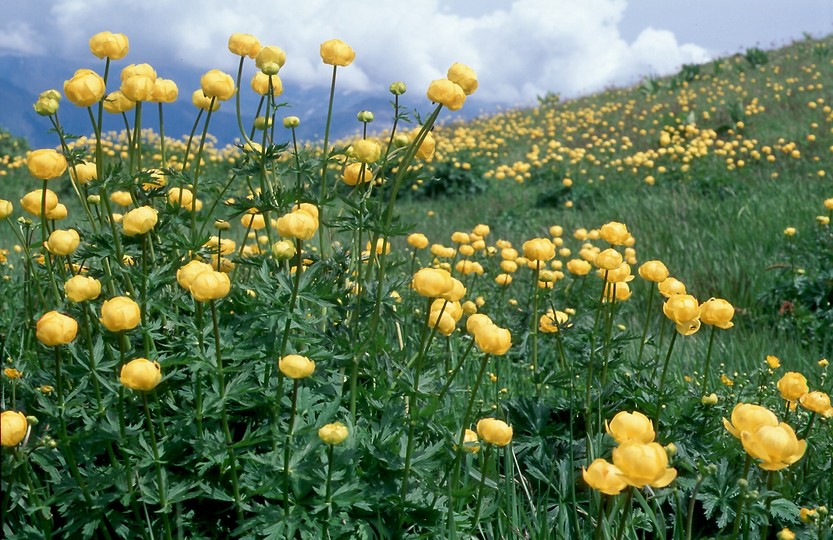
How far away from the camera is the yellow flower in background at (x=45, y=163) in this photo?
4.94ft

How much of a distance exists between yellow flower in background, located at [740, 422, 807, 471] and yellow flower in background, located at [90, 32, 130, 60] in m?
1.66

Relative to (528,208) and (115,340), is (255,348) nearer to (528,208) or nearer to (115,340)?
(115,340)

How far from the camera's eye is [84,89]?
1.51 meters

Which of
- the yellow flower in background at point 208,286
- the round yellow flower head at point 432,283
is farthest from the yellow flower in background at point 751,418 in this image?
the yellow flower in background at point 208,286

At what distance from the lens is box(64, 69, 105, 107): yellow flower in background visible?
1505 mm

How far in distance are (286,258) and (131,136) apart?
578mm

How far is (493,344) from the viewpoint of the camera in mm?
1434

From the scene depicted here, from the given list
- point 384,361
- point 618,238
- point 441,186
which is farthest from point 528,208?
point 384,361

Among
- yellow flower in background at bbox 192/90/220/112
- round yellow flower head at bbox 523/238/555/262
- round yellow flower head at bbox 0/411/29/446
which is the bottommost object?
round yellow flower head at bbox 0/411/29/446

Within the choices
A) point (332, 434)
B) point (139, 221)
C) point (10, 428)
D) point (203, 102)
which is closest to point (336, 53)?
point (203, 102)

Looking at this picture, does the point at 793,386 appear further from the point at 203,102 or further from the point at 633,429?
the point at 203,102

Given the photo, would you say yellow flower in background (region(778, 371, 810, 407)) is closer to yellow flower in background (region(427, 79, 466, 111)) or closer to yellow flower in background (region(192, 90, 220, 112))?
yellow flower in background (region(427, 79, 466, 111))

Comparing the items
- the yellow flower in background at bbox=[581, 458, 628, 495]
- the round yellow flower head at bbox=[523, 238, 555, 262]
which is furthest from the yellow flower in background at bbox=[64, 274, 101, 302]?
the round yellow flower head at bbox=[523, 238, 555, 262]

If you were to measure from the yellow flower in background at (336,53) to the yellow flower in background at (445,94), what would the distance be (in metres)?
0.39
